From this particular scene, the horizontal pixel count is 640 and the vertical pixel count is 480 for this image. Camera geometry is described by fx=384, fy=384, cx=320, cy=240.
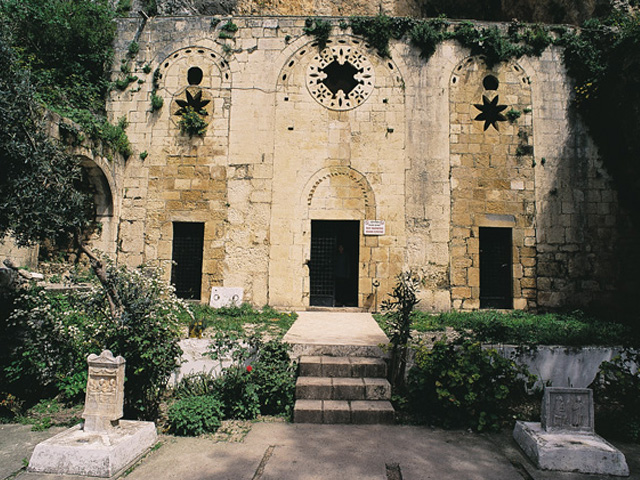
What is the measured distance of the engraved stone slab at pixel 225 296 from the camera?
29.6ft

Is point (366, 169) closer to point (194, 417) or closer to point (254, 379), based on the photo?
point (254, 379)

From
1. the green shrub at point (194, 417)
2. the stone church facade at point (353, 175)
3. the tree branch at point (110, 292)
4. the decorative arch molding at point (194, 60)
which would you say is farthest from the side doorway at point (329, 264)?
the tree branch at point (110, 292)

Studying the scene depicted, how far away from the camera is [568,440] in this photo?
3.80 meters

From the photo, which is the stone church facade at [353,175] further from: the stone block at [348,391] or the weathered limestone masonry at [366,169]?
the stone block at [348,391]

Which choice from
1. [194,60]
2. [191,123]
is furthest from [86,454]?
[194,60]

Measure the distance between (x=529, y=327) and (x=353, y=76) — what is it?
704 cm

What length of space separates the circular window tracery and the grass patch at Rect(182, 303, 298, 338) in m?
5.29

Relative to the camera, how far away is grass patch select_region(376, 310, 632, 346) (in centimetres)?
576

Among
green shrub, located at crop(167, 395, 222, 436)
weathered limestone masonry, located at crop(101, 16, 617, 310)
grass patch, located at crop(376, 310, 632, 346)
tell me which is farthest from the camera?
weathered limestone masonry, located at crop(101, 16, 617, 310)

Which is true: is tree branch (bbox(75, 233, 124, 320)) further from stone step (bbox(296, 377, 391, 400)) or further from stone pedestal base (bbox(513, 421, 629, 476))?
stone pedestal base (bbox(513, 421, 629, 476))

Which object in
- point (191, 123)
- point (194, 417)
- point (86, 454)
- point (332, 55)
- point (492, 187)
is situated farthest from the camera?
point (332, 55)

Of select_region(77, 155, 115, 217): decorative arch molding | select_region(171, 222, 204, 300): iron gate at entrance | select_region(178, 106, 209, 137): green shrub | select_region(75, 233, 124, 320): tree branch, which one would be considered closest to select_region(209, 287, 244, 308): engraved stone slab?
select_region(171, 222, 204, 300): iron gate at entrance

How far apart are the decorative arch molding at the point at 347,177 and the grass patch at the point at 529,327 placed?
9.13 feet

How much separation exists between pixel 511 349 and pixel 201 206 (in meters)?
7.33
